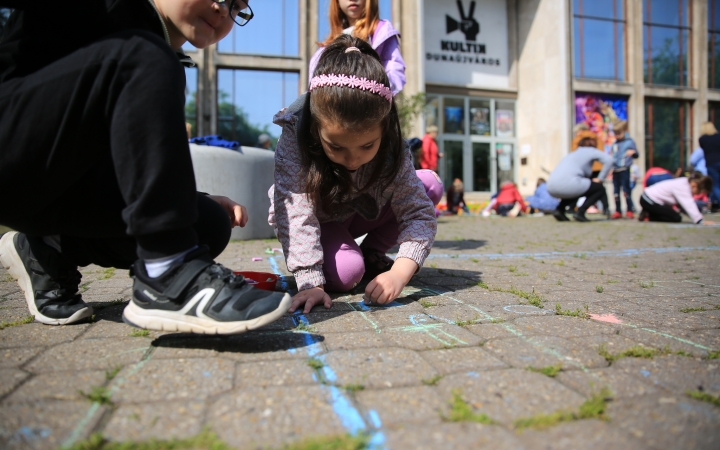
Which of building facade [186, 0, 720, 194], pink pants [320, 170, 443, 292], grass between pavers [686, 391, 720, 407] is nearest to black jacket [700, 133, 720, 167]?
building facade [186, 0, 720, 194]

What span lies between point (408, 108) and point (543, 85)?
6405 mm

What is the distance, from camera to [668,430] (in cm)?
90

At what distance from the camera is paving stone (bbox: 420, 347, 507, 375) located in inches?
47.9

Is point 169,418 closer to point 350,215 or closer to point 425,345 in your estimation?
point 425,345

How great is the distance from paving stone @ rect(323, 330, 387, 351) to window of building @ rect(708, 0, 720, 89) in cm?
2180

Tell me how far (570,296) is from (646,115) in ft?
59.7

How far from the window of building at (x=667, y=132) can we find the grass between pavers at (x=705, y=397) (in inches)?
739

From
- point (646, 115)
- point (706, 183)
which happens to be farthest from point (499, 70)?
point (706, 183)

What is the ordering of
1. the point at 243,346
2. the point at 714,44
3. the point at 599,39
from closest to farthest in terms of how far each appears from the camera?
the point at 243,346
the point at 599,39
the point at 714,44

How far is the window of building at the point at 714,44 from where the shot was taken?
17703 mm

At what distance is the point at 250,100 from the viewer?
13961 millimetres

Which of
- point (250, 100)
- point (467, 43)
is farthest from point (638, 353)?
point (467, 43)

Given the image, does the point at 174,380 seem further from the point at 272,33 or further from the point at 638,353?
the point at 272,33

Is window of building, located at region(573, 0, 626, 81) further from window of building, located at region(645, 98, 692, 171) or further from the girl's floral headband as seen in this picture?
the girl's floral headband
